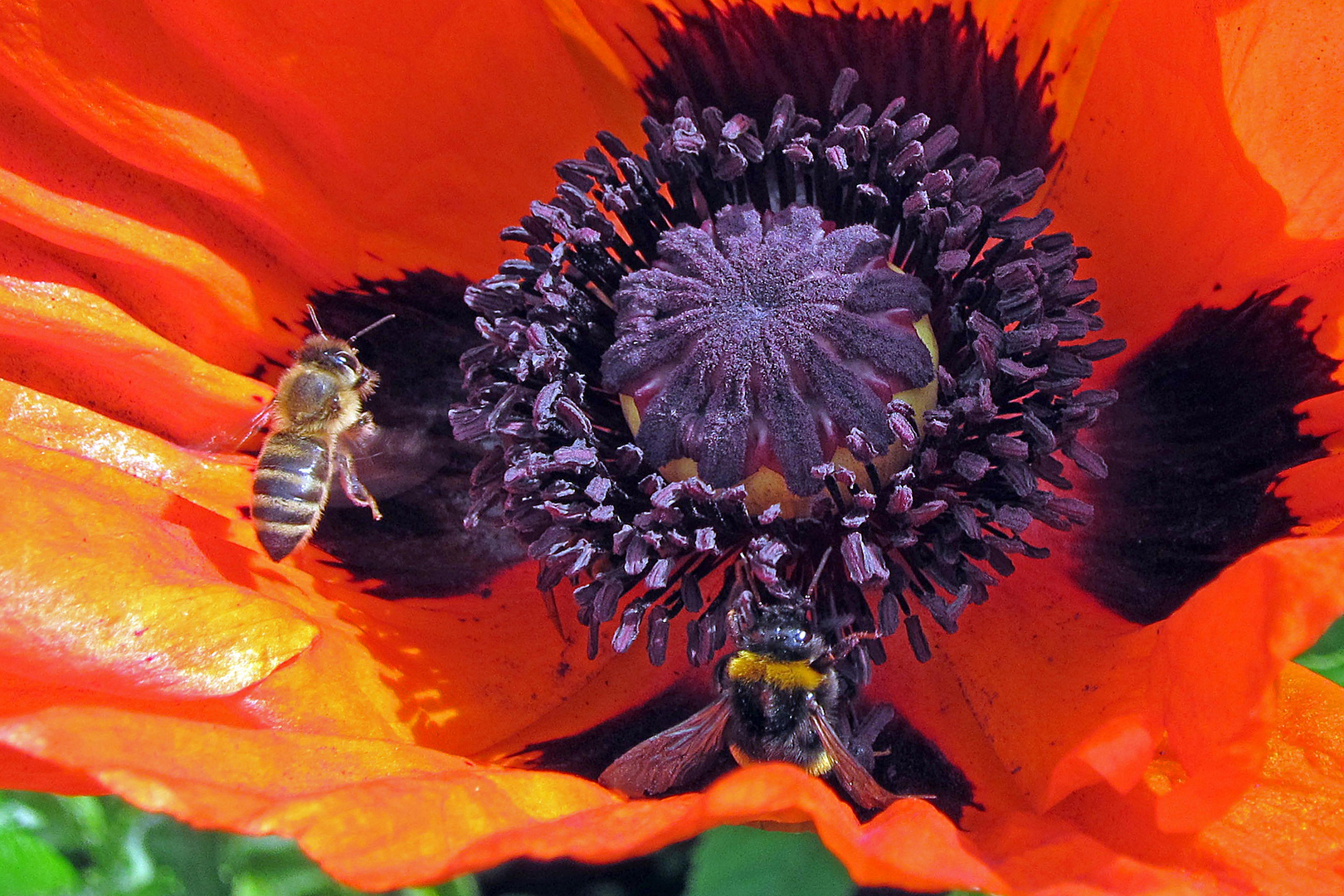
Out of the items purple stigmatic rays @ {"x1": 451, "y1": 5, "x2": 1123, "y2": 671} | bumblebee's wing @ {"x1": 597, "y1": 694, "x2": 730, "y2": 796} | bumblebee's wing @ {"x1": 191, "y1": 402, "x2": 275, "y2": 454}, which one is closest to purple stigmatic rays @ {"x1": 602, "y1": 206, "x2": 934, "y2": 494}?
purple stigmatic rays @ {"x1": 451, "y1": 5, "x2": 1123, "y2": 671}

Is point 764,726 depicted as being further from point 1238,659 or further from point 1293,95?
point 1293,95

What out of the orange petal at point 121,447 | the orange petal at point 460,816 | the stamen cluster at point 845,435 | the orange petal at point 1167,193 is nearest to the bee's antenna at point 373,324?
the stamen cluster at point 845,435

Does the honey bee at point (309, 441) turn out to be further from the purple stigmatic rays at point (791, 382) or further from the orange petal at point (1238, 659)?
the orange petal at point (1238, 659)

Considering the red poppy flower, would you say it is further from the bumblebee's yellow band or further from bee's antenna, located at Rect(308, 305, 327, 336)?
the bumblebee's yellow band

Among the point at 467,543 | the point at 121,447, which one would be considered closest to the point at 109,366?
the point at 121,447

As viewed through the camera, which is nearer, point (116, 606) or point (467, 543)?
point (116, 606)
